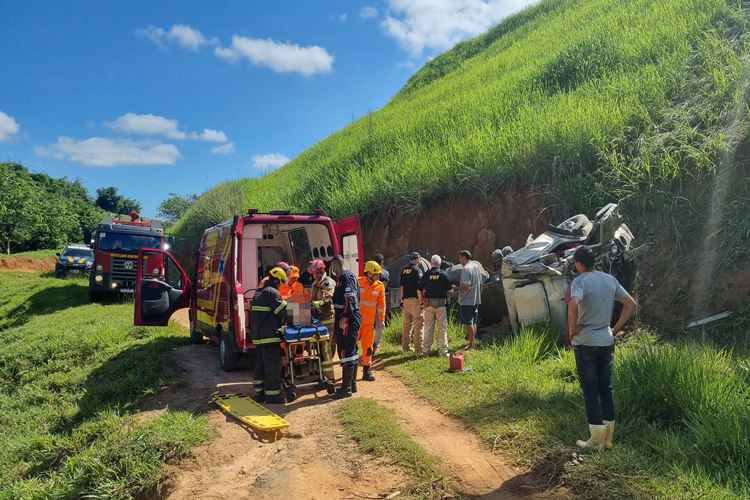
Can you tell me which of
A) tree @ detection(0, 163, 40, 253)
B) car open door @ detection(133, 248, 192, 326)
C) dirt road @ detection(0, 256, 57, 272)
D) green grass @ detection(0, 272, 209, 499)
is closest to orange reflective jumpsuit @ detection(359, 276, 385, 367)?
green grass @ detection(0, 272, 209, 499)

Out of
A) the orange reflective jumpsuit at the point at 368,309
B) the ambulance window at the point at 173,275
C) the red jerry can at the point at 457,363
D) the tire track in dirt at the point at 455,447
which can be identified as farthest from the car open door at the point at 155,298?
the red jerry can at the point at 457,363

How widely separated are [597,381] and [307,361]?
3.61 m

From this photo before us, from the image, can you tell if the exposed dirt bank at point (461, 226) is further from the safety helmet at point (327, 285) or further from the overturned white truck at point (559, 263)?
the safety helmet at point (327, 285)

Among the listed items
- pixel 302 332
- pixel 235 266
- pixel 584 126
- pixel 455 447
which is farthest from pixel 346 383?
pixel 584 126

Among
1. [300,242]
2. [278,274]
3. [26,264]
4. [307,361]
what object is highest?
[300,242]

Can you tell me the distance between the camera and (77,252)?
23.3m

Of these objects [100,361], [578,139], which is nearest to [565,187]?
[578,139]

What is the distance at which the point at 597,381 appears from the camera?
14.1ft

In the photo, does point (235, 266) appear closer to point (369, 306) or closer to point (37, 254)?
point (369, 306)

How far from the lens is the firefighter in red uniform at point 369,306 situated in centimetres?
736

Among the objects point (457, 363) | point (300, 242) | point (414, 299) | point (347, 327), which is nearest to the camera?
point (347, 327)

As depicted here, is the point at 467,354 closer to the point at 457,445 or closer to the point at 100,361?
the point at 457,445

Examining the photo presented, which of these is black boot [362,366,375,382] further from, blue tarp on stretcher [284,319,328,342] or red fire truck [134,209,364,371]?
red fire truck [134,209,364,371]

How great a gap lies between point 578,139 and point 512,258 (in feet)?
11.0
